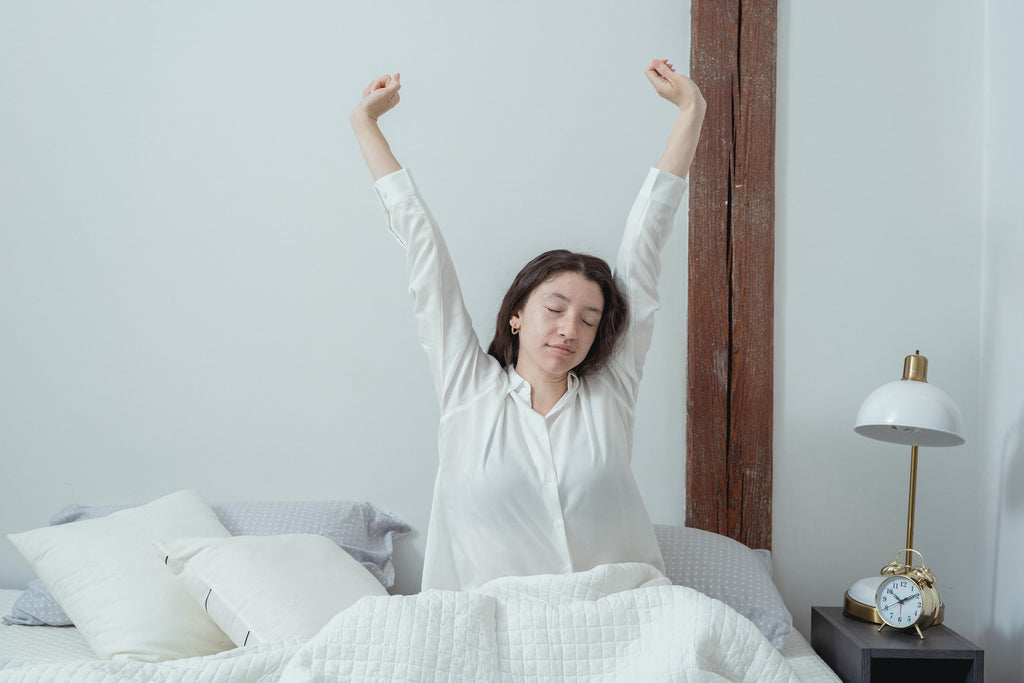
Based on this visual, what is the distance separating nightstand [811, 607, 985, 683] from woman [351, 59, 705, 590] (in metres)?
0.50

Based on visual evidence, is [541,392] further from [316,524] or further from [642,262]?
[316,524]

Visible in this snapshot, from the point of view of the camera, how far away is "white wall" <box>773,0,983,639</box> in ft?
7.69

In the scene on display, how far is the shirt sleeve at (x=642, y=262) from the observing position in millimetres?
1852

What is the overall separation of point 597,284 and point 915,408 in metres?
0.77

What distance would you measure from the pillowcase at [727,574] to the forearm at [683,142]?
0.91 m

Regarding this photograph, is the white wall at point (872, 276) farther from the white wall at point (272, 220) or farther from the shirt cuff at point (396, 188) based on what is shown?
the shirt cuff at point (396, 188)

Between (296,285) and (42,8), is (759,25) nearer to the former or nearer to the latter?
(296,285)

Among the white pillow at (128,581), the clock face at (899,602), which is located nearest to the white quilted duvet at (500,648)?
the white pillow at (128,581)

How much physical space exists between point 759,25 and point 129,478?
7.18 feet

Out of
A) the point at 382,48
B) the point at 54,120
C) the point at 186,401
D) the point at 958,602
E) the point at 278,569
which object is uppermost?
the point at 382,48

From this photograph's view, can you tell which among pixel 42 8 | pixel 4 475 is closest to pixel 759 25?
pixel 42 8

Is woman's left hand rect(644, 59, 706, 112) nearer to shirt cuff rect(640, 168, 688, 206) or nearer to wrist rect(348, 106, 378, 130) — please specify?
shirt cuff rect(640, 168, 688, 206)

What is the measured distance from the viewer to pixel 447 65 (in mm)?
2400

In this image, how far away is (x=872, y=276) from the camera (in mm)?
2354
